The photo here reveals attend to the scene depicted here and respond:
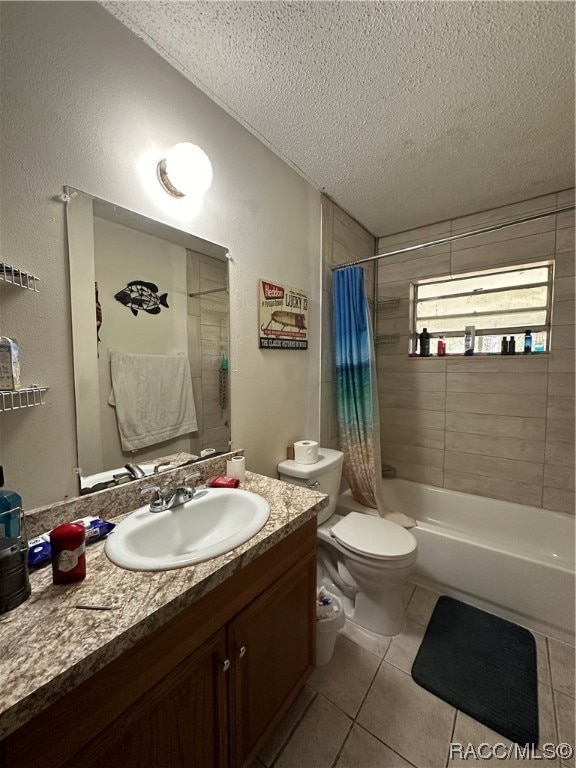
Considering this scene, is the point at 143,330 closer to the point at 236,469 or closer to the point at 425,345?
the point at 236,469

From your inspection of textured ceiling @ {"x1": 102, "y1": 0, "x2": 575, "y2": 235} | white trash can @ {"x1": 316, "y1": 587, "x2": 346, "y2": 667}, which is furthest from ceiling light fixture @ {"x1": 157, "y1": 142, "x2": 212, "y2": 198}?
white trash can @ {"x1": 316, "y1": 587, "x2": 346, "y2": 667}

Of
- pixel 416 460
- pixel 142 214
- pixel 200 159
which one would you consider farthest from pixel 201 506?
pixel 416 460

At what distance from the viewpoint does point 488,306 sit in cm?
234

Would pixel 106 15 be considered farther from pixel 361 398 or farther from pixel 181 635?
pixel 361 398

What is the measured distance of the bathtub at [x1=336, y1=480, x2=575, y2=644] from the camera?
1.51 meters

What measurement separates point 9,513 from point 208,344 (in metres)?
0.87

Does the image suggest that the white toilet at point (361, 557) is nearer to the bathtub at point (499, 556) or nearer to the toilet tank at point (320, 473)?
the toilet tank at point (320, 473)

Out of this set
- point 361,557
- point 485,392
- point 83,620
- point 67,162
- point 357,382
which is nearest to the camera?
point 83,620

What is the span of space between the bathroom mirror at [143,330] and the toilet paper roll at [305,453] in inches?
17.2

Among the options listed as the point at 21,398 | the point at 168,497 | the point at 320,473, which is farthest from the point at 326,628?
the point at 21,398

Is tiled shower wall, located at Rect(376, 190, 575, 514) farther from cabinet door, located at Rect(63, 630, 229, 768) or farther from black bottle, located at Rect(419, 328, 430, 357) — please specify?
cabinet door, located at Rect(63, 630, 229, 768)

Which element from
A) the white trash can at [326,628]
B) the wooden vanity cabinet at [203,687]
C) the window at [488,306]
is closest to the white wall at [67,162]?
the wooden vanity cabinet at [203,687]

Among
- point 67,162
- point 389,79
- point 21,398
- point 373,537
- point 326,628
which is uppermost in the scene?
point 389,79

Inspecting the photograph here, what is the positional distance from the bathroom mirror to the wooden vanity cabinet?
0.56 m
